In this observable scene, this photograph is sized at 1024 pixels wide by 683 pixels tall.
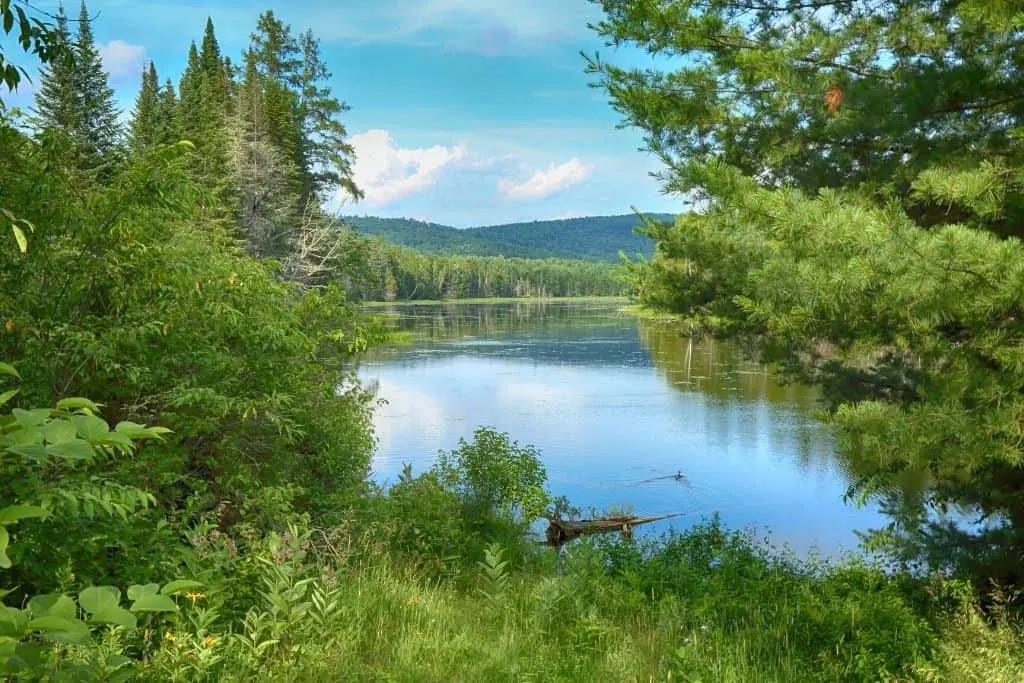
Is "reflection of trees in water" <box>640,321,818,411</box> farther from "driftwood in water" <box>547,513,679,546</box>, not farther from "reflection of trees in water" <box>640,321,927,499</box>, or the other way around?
"driftwood in water" <box>547,513,679,546</box>

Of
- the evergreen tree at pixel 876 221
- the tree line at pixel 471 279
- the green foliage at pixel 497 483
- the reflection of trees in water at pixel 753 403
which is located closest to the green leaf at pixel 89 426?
the evergreen tree at pixel 876 221

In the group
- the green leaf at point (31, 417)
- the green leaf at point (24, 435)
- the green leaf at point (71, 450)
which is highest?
the green leaf at point (31, 417)

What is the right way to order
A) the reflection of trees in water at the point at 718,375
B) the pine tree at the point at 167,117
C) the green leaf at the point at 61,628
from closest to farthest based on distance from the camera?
1. the green leaf at the point at 61,628
2. the reflection of trees in water at the point at 718,375
3. the pine tree at the point at 167,117

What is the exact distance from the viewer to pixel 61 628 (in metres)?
0.99

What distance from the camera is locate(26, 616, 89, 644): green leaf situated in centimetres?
98

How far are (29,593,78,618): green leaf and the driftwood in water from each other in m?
10.1

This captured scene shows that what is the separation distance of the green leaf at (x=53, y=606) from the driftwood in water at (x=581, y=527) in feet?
33.0

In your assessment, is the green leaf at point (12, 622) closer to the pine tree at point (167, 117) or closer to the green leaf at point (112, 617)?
the green leaf at point (112, 617)

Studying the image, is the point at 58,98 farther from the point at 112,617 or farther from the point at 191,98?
the point at 112,617

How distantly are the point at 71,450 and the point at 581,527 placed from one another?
1075cm

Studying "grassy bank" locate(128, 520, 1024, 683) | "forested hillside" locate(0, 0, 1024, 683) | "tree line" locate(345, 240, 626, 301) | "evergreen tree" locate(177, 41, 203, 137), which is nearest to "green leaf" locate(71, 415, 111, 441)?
"forested hillside" locate(0, 0, 1024, 683)

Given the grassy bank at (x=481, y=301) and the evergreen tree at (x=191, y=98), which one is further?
the grassy bank at (x=481, y=301)

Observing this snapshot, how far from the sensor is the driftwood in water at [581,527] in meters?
11.1

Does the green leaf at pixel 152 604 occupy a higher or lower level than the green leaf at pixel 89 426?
lower
